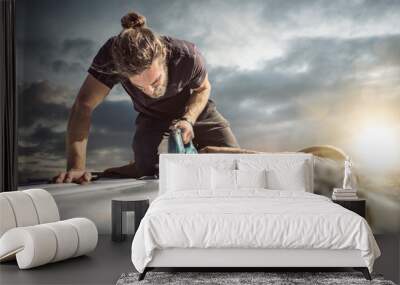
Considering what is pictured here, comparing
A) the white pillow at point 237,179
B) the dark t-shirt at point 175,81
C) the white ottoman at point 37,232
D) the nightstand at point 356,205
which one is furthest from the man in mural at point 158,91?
the white ottoman at point 37,232

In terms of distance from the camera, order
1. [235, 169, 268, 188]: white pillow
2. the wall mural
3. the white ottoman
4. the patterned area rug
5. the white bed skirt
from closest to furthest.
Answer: the patterned area rug → the white bed skirt → the white ottoman → [235, 169, 268, 188]: white pillow → the wall mural

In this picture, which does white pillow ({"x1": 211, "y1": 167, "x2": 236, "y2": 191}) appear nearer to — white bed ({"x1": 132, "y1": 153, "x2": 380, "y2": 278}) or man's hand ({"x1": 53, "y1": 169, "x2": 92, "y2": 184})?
white bed ({"x1": 132, "y1": 153, "x2": 380, "y2": 278})

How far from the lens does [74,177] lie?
23.8 ft

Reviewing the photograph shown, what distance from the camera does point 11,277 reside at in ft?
15.3

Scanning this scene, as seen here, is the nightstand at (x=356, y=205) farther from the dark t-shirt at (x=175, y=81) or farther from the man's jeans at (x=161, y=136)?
the dark t-shirt at (x=175, y=81)

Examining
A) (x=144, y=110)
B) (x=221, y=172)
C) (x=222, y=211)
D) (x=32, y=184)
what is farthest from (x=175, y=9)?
(x=222, y=211)

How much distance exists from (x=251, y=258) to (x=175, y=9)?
378 cm

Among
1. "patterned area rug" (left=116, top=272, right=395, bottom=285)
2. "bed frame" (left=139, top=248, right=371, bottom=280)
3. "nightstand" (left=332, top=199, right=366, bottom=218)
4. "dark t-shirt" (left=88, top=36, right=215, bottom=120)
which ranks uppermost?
"dark t-shirt" (left=88, top=36, right=215, bottom=120)

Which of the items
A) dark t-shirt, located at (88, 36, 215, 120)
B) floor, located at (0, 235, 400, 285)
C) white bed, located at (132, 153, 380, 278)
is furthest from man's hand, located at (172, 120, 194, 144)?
white bed, located at (132, 153, 380, 278)

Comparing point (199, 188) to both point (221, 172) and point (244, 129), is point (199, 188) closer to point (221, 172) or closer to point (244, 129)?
point (221, 172)

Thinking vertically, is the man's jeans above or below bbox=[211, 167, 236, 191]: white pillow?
above

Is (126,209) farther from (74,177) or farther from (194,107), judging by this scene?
(194,107)

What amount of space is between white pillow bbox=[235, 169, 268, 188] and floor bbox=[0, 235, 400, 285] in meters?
1.42

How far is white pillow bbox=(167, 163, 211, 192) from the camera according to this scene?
6426mm
